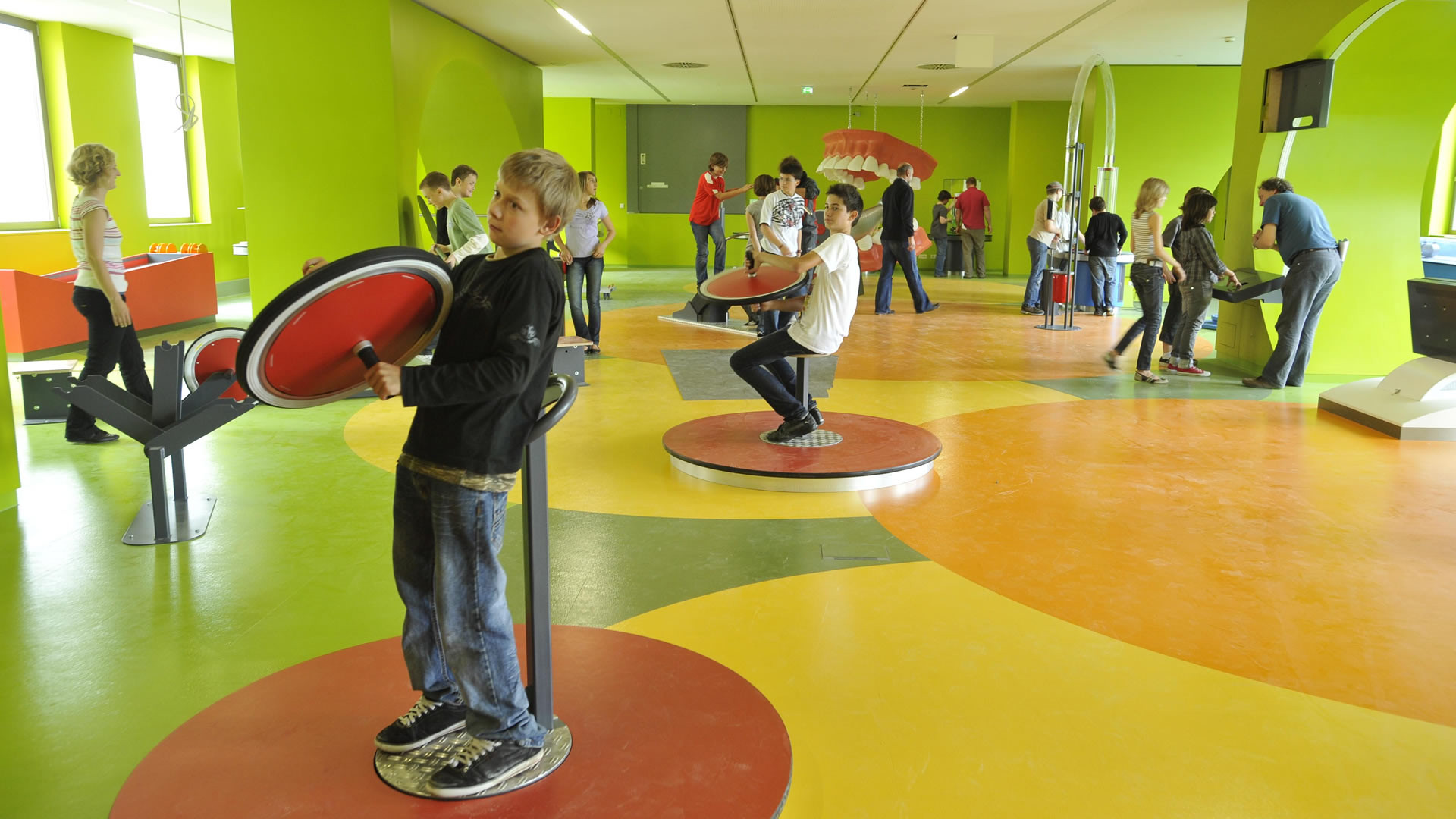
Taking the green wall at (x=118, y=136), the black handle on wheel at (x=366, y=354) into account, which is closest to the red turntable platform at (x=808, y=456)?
the black handle on wheel at (x=366, y=354)

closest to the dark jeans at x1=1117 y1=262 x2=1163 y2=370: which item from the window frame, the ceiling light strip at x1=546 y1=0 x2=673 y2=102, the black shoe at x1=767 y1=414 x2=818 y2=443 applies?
the black shoe at x1=767 y1=414 x2=818 y2=443

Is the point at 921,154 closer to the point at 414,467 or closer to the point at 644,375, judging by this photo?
the point at 644,375

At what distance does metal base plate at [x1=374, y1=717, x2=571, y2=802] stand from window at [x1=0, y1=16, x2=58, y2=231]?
38.8 ft

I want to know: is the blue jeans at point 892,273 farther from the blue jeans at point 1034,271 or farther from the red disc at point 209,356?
the red disc at point 209,356

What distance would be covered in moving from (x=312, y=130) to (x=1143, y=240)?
724cm

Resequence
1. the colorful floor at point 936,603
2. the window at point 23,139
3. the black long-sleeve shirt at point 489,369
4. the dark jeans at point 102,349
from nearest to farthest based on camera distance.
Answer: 1. the black long-sleeve shirt at point 489,369
2. the colorful floor at point 936,603
3. the dark jeans at point 102,349
4. the window at point 23,139

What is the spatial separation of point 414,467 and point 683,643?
1254 mm

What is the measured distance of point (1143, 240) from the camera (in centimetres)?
827

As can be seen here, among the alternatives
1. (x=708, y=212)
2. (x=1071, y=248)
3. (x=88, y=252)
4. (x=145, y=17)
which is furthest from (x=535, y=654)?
(x=145, y=17)

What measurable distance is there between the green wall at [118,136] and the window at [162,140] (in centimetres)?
21

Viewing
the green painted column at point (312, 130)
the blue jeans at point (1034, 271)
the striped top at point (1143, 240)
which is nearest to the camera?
the striped top at point (1143, 240)

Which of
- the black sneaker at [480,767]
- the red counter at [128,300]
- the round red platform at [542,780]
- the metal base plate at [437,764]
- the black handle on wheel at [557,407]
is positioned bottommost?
the round red platform at [542,780]

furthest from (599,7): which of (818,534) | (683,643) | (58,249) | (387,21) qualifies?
(683,643)

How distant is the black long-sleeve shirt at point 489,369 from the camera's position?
2.01 m
